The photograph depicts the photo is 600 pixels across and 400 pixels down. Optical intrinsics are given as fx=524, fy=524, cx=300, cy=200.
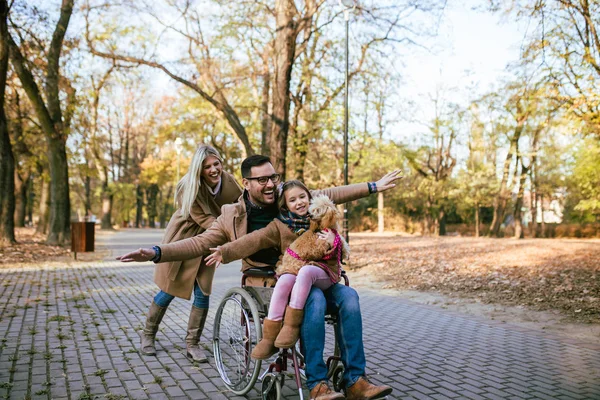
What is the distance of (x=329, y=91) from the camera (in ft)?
67.8

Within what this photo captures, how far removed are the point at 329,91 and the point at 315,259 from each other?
17795mm

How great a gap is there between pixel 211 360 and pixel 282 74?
1006cm

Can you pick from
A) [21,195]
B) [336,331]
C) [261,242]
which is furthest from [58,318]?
[21,195]

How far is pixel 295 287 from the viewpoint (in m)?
3.42

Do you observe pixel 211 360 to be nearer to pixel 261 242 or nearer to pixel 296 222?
pixel 261 242

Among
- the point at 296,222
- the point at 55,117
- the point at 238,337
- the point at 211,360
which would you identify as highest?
the point at 55,117

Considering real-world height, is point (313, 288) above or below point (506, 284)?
above

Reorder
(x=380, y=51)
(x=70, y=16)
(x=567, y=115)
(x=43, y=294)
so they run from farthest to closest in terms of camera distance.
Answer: (x=70, y=16) < (x=380, y=51) < (x=567, y=115) < (x=43, y=294)

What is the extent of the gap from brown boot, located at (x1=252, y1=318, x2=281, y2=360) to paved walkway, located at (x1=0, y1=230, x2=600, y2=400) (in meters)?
0.65

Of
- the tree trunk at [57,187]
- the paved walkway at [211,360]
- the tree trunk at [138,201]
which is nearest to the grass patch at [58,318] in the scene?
the paved walkway at [211,360]

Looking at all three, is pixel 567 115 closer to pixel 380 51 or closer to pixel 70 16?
pixel 380 51

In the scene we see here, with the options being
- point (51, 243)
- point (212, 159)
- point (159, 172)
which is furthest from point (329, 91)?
point (159, 172)

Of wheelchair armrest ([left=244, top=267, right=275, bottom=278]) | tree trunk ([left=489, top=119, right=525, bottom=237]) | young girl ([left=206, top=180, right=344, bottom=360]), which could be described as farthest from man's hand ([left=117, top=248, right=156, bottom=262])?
tree trunk ([left=489, top=119, right=525, bottom=237])

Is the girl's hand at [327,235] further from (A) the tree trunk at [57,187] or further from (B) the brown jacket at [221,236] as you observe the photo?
(A) the tree trunk at [57,187]
